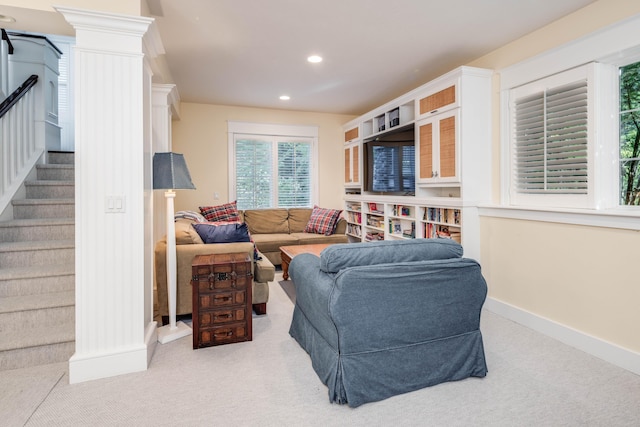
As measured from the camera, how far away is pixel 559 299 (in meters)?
2.76

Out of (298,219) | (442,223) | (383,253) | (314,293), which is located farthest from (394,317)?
(298,219)

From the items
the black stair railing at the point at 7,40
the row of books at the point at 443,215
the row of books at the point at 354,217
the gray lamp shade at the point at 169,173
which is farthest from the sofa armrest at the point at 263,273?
the black stair railing at the point at 7,40

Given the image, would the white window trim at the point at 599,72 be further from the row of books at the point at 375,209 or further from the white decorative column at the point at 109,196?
the white decorative column at the point at 109,196

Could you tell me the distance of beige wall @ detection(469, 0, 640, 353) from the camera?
2338 millimetres

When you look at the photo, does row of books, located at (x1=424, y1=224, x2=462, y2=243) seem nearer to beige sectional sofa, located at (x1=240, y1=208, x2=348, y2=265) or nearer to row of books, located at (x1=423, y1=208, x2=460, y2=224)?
row of books, located at (x1=423, y1=208, x2=460, y2=224)

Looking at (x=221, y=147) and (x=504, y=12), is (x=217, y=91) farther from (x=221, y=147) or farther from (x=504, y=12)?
(x=504, y=12)

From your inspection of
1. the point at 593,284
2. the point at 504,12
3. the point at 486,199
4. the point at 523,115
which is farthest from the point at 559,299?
the point at 504,12

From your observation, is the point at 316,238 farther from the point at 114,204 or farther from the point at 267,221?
the point at 114,204

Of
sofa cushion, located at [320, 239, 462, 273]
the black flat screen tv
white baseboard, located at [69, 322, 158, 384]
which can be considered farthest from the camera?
the black flat screen tv

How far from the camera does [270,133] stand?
588 cm

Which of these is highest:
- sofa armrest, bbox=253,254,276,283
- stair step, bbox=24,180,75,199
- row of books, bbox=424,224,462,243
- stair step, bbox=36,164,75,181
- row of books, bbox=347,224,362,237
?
stair step, bbox=36,164,75,181

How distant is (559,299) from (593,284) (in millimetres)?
307

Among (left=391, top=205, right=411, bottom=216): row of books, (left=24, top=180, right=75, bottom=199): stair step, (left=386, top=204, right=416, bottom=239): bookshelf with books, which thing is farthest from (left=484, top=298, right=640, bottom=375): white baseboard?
(left=24, top=180, right=75, bottom=199): stair step

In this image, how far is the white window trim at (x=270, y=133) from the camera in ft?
18.7
